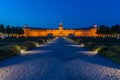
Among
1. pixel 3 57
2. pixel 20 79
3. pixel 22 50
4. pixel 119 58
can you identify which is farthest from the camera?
pixel 22 50

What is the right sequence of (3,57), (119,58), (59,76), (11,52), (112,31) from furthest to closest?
(112,31) < (11,52) < (3,57) < (119,58) < (59,76)

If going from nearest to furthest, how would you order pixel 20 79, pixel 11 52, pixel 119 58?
pixel 20 79
pixel 119 58
pixel 11 52

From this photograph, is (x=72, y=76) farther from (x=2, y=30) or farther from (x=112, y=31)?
(x=112, y=31)

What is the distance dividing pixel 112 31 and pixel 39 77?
13355 centimetres

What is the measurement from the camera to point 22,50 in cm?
2891

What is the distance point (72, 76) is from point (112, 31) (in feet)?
436

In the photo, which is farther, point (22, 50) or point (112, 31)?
point (112, 31)

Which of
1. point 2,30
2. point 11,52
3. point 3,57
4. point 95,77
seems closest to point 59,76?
point 95,77

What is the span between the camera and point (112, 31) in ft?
469

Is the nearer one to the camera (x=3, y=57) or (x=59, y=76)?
(x=59, y=76)

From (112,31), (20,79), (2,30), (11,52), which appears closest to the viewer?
(20,79)

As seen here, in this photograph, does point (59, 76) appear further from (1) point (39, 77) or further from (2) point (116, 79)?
(2) point (116, 79)

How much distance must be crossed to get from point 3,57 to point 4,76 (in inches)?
343

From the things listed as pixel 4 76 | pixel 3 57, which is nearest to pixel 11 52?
pixel 3 57
